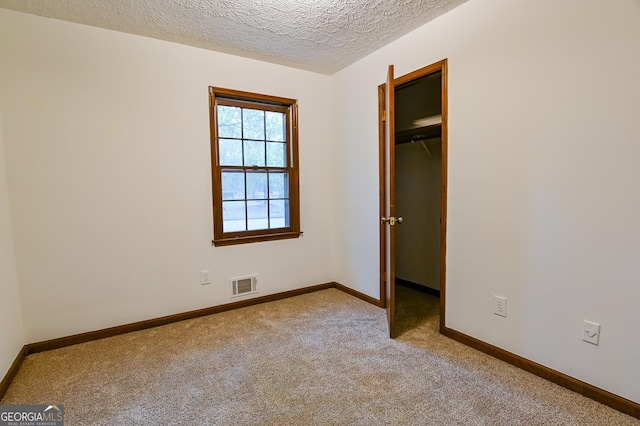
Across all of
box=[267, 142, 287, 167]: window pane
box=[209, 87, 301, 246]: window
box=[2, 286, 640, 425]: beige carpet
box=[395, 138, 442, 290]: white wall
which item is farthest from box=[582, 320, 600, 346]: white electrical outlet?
box=[267, 142, 287, 167]: window pane

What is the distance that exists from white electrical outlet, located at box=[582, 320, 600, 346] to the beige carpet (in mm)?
323

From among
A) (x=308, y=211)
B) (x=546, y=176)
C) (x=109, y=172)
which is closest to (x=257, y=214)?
(x=308, y=211)

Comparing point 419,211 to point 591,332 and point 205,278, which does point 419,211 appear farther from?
point 205,278

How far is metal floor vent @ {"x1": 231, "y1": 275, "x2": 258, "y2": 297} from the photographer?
321 cm

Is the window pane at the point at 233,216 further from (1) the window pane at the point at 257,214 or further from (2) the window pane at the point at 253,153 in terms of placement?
(2) the window pane at the point at 253,153

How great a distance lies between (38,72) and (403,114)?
331 centimetres

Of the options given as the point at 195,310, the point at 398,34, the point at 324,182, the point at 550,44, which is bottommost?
the point at 195,310

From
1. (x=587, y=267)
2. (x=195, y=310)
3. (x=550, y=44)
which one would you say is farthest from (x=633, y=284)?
(x=195, y=310)

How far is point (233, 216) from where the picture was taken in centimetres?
319

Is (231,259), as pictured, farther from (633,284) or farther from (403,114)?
(633,284)

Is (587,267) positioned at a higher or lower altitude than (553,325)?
higher

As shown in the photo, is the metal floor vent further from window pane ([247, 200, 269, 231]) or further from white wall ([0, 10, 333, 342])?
window pane ([247, 200, 269, 231])

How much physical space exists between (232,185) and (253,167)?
0.28 metres

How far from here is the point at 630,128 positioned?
158cm
